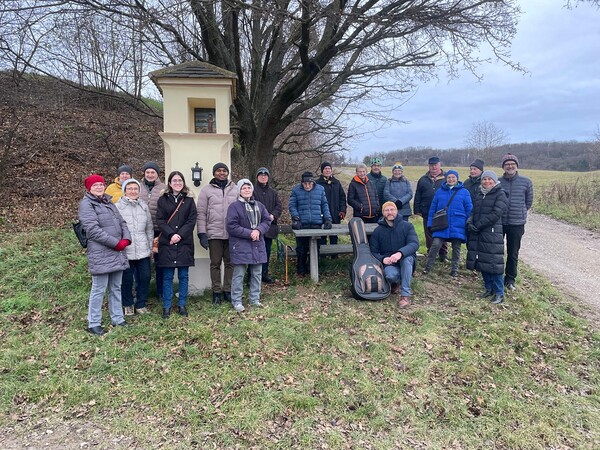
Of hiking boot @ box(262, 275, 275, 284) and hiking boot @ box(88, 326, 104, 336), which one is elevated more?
hiking boot @ box(262, 275, 275, 284)

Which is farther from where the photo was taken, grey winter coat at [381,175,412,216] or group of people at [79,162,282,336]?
grey winter coat at [381,175,412,216]

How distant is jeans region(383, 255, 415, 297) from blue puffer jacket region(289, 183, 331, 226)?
1.39 metres

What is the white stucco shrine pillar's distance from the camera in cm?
585

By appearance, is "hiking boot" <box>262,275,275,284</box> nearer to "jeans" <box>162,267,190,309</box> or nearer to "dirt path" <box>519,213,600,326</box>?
"jeans" <box>162,267,190,309</box>

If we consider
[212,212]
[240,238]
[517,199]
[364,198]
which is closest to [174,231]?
[212,212]

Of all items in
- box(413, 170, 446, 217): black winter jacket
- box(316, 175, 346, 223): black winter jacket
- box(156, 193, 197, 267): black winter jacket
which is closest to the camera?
box(156, 193, 197, 267): black winter jacket

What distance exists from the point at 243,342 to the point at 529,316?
4.18 metres

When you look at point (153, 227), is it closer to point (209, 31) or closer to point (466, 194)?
point (209, 31)

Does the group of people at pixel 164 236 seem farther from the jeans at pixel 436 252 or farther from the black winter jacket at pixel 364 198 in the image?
the jeans at pixel 436 252

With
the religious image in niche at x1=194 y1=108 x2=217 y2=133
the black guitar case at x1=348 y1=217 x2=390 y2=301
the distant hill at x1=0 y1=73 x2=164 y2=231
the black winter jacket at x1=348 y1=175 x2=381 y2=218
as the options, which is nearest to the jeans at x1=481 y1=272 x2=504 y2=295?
the black guitar case at x1=348 y1=217 x2=390 y2=301

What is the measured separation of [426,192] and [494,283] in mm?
2180

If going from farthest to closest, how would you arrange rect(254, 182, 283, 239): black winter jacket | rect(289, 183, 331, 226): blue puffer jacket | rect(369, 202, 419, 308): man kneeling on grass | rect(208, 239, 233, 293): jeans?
rect(289, 183, 331, 226): blue puffer jacket
rect(254, 182, 283, 239): black winter jacket
rect(369, 202, 419, 308): man kneeling on grass
rect(208, 239, 233, 293): jeans

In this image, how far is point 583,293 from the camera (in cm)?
719

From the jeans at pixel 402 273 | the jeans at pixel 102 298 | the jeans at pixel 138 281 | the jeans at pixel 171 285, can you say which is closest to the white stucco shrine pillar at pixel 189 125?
the jeans at pixel 171 285
